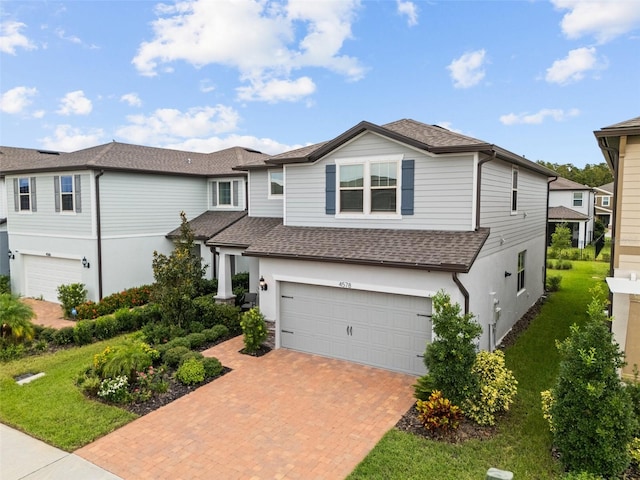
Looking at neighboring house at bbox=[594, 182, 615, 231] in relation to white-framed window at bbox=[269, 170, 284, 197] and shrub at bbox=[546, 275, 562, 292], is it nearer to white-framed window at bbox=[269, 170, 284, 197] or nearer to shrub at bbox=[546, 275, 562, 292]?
shrub at bbox=[546, 275, 562, 292]

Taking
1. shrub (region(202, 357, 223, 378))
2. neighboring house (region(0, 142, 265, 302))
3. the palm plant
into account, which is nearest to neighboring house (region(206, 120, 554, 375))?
shrub (region(202, 357, 223, 378))

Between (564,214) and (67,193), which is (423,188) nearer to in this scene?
(67,193)

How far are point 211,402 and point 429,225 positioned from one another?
661cm

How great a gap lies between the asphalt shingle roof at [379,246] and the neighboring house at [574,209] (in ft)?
103

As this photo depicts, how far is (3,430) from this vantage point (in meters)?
7.65

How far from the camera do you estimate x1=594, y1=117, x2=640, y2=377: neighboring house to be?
25.1ft

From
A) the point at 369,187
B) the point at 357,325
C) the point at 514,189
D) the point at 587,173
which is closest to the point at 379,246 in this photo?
the point at 369,187

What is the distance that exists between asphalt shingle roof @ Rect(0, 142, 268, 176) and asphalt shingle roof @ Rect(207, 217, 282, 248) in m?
3.09

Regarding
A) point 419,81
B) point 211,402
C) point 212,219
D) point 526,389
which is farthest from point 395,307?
point 419,81

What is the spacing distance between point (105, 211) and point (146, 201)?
6.46 feet

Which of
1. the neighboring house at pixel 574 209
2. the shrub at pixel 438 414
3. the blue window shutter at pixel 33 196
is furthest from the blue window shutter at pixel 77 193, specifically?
the neighboring house at pixel 574 209

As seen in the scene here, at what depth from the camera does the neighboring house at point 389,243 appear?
384 inches

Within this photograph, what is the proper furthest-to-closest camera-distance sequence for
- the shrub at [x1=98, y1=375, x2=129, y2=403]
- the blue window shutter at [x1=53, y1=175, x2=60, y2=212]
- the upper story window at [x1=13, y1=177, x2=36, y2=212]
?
the upper story window at [x1=13, y1=177, x2=36, y2=212], the blue window shutter at [x1=53, y1=175, x2=60, y2=212], the shrub at [x1=98, y1=375, x2=129, y2=403]

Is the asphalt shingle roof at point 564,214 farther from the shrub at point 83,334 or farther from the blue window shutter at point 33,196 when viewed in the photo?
the blue window shutter at point 33,196
